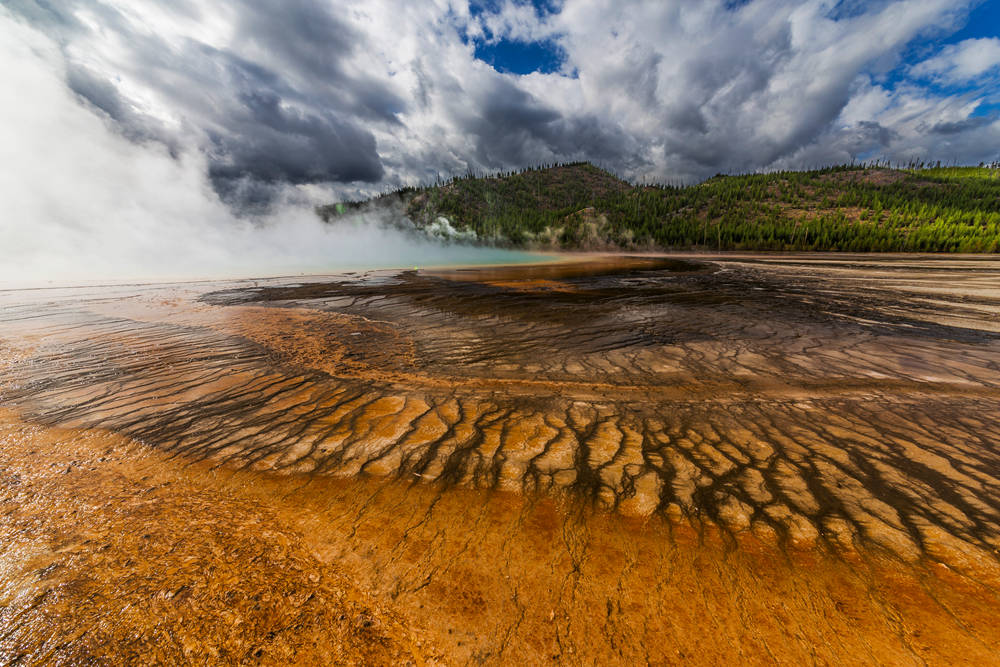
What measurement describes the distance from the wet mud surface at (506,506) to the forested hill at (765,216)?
81.5 metres

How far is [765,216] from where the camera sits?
9275cm

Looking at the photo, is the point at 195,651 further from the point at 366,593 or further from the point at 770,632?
the point at 770,632

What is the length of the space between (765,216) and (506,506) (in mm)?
119584

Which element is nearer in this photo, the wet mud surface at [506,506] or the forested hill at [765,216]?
the wet mud surface at [506,506]

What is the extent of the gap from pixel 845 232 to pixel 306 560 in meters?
95.4

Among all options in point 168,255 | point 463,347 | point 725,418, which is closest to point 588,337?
point 463,347

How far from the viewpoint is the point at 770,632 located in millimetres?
2154

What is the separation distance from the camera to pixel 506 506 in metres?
3.27

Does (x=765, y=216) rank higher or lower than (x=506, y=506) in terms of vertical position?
higher

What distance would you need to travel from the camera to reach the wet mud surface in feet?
7.12

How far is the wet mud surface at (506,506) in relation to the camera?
2.17 meters

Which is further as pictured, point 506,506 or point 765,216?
point 765,216

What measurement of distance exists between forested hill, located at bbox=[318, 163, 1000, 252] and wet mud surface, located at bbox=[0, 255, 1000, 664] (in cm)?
8146

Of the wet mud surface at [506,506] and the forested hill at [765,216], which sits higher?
the forested hill at [765,216]
